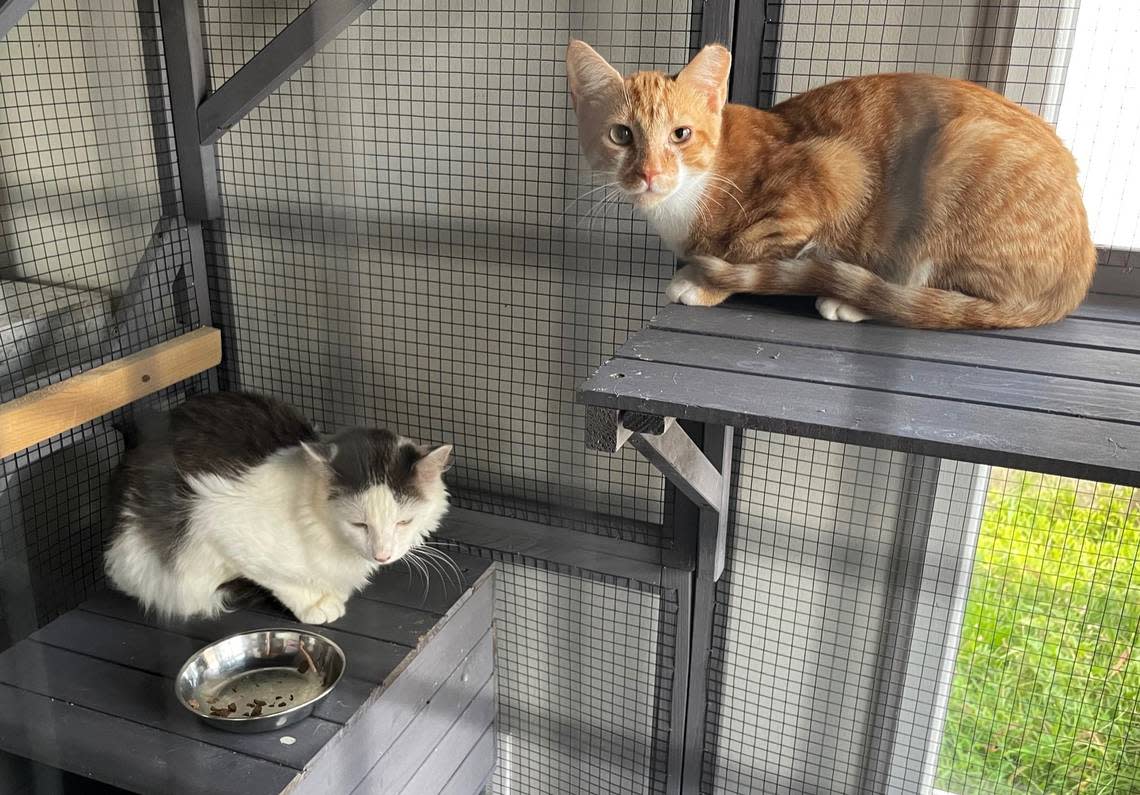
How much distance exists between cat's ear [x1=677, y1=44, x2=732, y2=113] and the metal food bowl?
0.79m

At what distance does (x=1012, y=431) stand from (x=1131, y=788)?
2.57 ft

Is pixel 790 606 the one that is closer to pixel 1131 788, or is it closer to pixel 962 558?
pixel 962 558

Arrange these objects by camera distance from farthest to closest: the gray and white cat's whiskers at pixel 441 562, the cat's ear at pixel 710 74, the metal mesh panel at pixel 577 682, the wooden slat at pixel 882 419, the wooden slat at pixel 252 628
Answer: the metal mesh panel at pixel 577 682 < the gray and white cat's whiskers at pixel 441 562 < the wooden slat at pixel 252 628 < the cat's ear at pixel 710 74 < the wooden slat at pixel 882 419

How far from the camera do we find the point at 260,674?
3.87ft

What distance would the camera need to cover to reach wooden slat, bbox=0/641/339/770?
3.35ft

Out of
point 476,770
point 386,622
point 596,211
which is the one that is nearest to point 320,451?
point 386,622

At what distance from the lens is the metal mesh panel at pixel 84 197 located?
88 cm

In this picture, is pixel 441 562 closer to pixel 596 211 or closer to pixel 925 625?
pixel 596 211

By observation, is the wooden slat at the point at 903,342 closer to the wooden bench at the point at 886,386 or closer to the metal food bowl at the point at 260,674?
the wooden bench at the point at 886,386

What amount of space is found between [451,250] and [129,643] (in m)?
0.68

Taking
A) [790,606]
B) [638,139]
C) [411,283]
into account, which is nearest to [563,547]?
[790,606]

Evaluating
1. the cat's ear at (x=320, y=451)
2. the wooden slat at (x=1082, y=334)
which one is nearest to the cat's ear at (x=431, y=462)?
the cat's ear at (x=320, y=451)

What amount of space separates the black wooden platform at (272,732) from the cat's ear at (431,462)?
0.19 m

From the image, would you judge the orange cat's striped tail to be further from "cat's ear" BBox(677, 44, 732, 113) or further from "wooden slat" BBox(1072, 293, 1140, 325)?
"cat's ear" BBox(677, 44, 732, 113)
